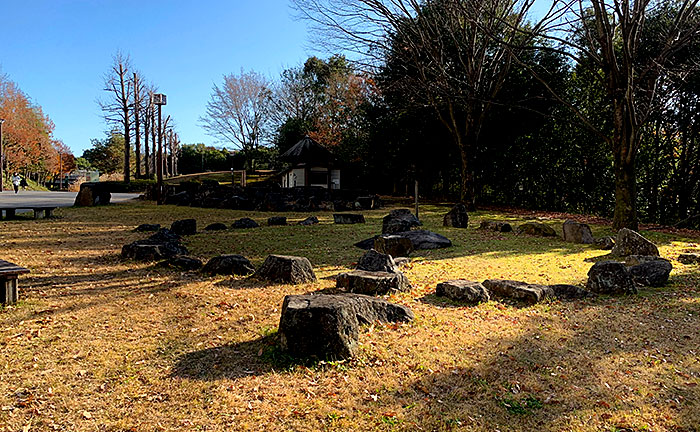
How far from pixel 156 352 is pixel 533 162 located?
18006 millimetres

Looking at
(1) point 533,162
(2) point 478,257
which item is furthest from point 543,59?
(2) point 478,257

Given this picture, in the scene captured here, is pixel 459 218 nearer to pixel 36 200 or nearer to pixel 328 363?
pixel 328 363

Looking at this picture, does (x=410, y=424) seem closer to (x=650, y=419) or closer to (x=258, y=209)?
(x=650, y=419)

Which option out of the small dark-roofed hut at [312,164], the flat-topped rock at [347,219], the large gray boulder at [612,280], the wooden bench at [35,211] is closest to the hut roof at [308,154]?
the small dark-roofed hut at [312,164]

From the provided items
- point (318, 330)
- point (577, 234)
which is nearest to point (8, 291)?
point (318, 330)

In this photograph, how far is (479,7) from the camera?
1305 centimetres

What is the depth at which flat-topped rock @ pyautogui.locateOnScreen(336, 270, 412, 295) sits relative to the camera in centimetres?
546

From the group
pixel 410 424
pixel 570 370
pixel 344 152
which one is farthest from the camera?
pixel 344 152

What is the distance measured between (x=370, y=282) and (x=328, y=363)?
199cm

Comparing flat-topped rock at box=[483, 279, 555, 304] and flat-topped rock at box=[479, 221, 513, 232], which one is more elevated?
flat-topped rock at box=[479, 221, 513, 232]

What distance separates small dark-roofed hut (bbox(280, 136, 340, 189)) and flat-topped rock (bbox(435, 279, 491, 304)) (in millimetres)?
21832

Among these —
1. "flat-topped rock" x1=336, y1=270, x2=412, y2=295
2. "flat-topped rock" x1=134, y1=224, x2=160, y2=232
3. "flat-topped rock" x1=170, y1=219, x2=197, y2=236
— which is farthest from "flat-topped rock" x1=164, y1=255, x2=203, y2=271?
"flat-topped rock" x1=134, y1=224, x2=160, y2=232

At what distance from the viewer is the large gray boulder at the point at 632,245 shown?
8.12 metres

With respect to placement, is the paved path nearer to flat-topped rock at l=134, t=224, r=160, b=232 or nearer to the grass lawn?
flat-topped rock at l=134, t=224, r=160, b=232
